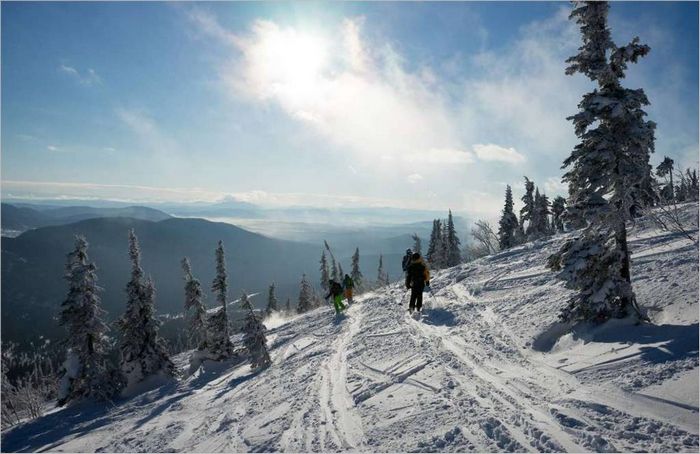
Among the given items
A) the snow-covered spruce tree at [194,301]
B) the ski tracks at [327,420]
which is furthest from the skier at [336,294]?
the snow-covered spruce tree at [194,301]

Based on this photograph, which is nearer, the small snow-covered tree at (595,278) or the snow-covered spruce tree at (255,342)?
the small snow-covered tree at (595,278)

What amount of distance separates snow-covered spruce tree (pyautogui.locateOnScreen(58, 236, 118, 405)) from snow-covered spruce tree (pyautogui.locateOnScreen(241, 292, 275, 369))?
13253mm

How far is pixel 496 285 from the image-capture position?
17484 mm

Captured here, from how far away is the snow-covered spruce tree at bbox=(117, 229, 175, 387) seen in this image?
80.6 ft

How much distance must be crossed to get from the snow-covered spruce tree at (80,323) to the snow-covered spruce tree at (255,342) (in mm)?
13253

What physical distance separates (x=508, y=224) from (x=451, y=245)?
10493 millimetres

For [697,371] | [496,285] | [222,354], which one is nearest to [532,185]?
[496,285]

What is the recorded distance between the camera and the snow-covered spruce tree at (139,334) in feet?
80.6

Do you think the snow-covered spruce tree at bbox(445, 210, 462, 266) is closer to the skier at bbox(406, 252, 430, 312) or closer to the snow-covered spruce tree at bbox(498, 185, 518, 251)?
the snow-covered spruce tree at bbox(498, 185, 518, 251)

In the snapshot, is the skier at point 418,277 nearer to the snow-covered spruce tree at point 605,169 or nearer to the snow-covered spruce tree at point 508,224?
the snow-covered spruce tree at point 605,169

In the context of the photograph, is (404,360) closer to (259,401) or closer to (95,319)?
(259,401)

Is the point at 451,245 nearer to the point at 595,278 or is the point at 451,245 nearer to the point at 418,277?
the point at 418,277

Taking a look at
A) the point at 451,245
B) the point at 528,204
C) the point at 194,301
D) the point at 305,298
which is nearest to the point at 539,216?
the point at 528,204

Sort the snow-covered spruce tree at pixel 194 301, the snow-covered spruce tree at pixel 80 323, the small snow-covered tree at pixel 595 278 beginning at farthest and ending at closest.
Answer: the snow-covered spruce tree at pixel 194 301
the snow-covered spruce tree at pixel 80 323
the small snow-covered tree at pixel 595 278
